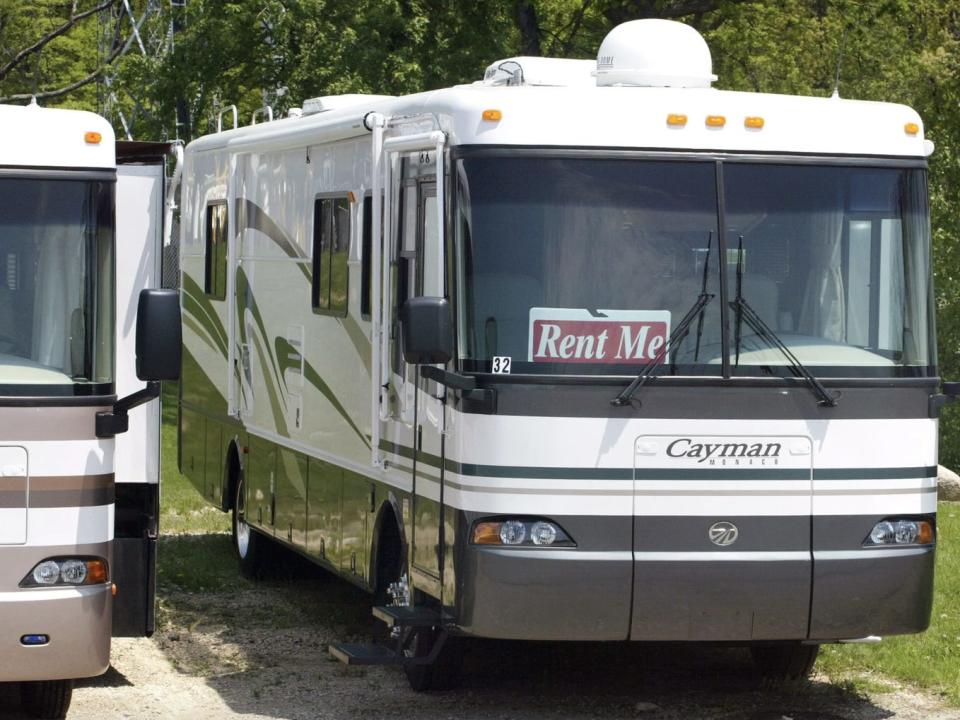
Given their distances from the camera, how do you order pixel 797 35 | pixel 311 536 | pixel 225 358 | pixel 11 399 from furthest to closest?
pixel 797 35, pixel 225 358, pixel 311 536, pixel 11 399

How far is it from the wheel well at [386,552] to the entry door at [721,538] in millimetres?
1837

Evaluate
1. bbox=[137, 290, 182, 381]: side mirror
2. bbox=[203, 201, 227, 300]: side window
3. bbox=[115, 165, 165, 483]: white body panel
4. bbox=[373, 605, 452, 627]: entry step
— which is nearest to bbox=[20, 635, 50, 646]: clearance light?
bbox=[137, 290, 182, 381]: side mirror

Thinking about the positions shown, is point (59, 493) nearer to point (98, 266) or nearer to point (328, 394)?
point (98, 266)

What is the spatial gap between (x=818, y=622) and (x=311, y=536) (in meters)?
3.87

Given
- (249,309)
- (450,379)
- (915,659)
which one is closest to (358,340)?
(450,379)

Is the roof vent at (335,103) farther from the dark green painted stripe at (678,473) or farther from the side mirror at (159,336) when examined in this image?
the side mirror at (159,336)

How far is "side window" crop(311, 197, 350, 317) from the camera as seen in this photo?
10.1 metres

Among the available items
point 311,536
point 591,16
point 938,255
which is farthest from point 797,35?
point 311,536

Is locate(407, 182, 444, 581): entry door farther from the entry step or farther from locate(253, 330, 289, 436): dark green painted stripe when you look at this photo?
locate(253, 330, 289, 436): dark green painted stripe

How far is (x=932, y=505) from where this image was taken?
27.6ft

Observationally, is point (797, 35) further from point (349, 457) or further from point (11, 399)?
point (11, 399)

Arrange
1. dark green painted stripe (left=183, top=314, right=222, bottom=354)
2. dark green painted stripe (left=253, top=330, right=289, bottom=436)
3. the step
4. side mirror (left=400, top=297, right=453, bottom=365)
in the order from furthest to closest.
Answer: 1. dark green painted stripe (left=183, top=314, right=222, bottom=354)
2. dark green painted stripe (left=253, top=330, right=289, bottom=436)
3. the step
4. side mirror (left=400, top=297, right=453, bottom=365)

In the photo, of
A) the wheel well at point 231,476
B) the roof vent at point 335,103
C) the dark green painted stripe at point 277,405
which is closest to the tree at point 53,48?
the wheel well at point 231,476

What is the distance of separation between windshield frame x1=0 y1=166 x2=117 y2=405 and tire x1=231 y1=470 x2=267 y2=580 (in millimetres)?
5137
